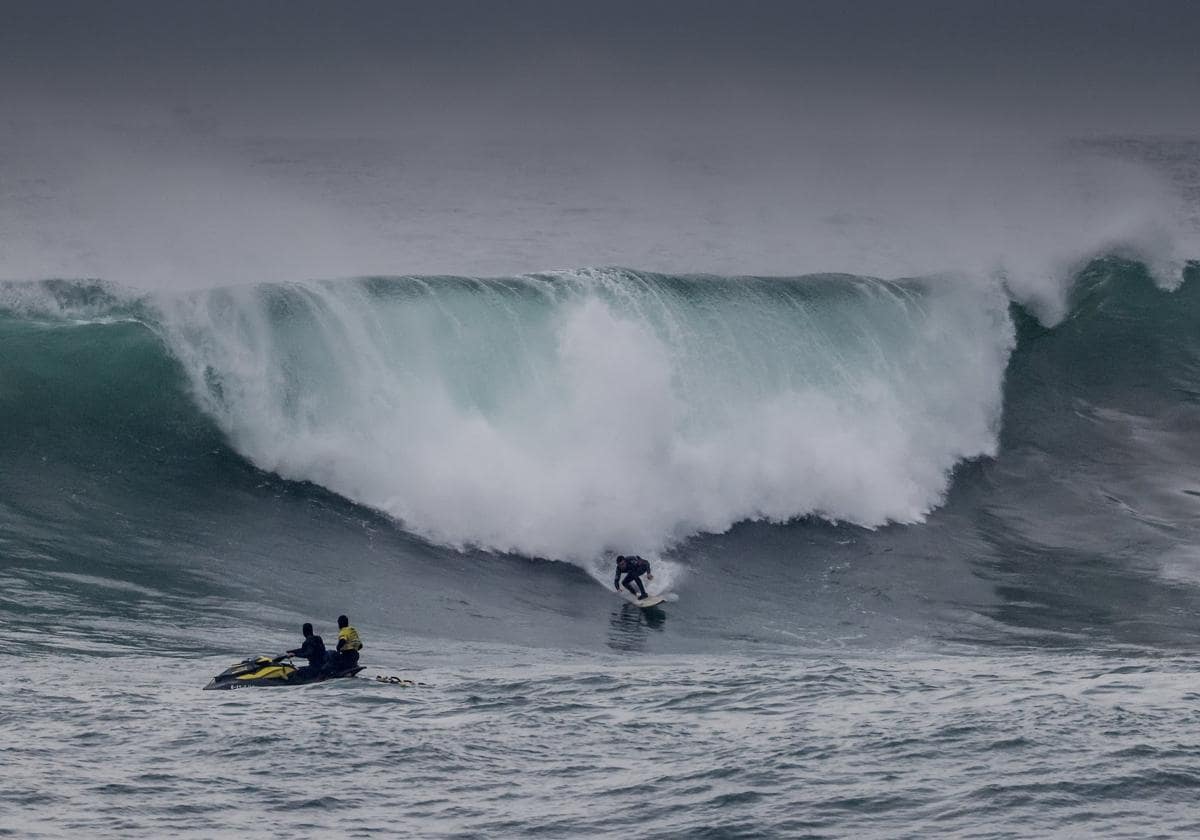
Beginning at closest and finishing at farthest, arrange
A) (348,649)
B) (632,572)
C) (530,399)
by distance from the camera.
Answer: (348,649), (632,572), (530,399)

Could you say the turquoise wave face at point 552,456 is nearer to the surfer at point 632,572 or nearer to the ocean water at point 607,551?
the ocean water at point 607,551

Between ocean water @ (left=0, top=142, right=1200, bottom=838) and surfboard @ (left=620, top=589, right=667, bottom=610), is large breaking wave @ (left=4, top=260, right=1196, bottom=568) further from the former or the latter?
surfboard @ (left=620, top=589, right=667, bottom=610)

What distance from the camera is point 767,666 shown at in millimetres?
17109

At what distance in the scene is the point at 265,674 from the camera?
1552cm

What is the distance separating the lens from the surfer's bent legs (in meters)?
20.6

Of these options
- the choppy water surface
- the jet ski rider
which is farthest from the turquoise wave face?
the choppy water surface

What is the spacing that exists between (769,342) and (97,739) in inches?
661

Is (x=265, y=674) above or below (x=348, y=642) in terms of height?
below

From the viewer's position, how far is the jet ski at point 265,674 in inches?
597

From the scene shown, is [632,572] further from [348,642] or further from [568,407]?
[348,642]

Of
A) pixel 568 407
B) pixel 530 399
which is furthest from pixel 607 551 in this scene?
pixel 530 399

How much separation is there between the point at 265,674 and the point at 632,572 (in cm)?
622

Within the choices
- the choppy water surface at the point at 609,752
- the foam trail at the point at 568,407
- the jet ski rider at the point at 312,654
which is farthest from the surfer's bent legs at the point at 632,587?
the jet ski rider at the point at 312,654

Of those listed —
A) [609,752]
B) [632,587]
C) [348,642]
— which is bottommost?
[609,752]
